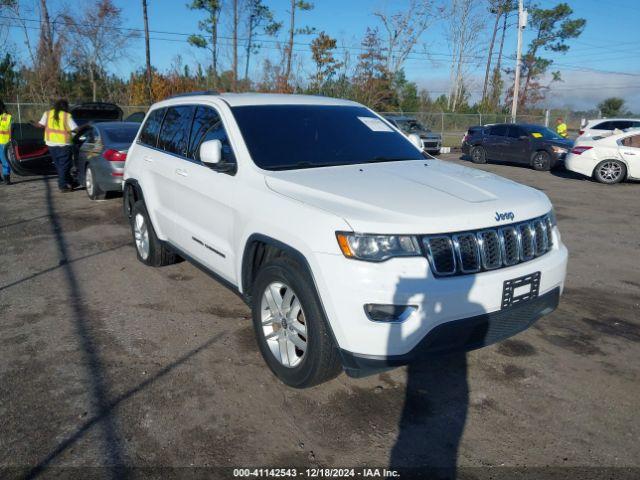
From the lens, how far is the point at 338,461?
9.21 feet

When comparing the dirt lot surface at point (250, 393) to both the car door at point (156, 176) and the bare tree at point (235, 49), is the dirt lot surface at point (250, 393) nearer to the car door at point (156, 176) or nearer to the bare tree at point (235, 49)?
the car door at point (156, 176)

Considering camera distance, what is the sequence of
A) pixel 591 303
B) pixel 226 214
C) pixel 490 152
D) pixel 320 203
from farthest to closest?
pixel 490 152, pixel 591 303, pixel 226 214, pixel 320 203

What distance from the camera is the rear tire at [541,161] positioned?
17219mm

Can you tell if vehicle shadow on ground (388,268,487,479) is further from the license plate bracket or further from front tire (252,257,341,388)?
front tire (252,257,341,388)

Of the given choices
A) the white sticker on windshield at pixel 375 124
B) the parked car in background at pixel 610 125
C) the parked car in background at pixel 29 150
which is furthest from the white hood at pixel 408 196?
the parked car in background at pixel 610 125

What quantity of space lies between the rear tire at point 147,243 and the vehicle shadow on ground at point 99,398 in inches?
31.9

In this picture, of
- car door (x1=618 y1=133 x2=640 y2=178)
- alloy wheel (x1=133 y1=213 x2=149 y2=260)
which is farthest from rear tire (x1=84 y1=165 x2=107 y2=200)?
car door (x1=618 y1=133 x2=640 y2=178)

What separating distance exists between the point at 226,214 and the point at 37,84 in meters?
35.5

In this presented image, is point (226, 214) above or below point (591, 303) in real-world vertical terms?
above

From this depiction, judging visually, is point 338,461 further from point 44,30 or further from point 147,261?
point 44,30

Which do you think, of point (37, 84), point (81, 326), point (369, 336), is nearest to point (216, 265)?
point (81, 326)

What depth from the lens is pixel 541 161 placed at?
17.4 m

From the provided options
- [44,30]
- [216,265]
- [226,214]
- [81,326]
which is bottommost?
[81,326]

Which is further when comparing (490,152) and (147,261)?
(490,152)
